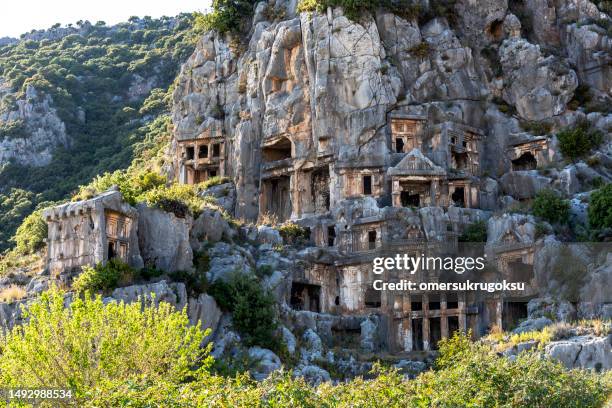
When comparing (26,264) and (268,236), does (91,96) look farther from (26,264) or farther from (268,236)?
(26,264)

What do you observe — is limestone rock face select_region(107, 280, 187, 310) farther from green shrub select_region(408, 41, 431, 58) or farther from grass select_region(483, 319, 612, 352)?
green shrub select_region(408, 41, 431, 58)

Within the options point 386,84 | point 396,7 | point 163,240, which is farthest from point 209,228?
point 396,7

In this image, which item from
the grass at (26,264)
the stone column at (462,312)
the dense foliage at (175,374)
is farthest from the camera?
the stone column at (462,312)

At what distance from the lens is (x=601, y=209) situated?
57156 mm

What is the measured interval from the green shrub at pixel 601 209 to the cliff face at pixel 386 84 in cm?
751

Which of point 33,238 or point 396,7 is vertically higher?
point 396,7

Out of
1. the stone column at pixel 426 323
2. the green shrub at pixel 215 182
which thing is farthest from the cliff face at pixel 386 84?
the stone column at pixel 426 323

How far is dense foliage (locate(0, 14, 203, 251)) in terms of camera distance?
94938 millimetres

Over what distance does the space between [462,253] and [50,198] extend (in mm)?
46333

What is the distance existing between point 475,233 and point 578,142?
11895 millimetres

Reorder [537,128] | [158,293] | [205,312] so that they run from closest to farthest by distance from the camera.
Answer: [158,293] → [205,312] → [537,128]

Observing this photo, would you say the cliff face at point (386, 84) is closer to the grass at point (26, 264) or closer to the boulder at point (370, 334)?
the boulder at point (370, 334)

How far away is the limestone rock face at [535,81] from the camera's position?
2771 inches

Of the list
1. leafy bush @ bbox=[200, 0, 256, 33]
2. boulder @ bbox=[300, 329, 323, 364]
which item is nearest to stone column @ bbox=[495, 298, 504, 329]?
boulder @ bbox=[300, 329, 323, 364]
